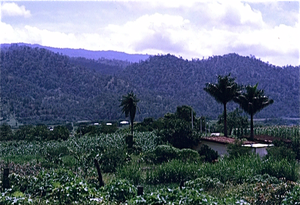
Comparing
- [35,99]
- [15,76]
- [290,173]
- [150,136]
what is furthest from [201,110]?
[290,173]

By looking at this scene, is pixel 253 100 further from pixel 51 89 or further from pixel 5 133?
pixel 51 89

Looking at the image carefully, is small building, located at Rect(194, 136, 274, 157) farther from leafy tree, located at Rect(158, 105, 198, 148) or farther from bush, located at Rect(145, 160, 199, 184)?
bush, located at Rect(145, 160, 199, 184)

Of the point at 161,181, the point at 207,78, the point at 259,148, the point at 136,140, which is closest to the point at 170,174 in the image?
the point at 161,181

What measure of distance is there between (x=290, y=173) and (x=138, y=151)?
60.5ft

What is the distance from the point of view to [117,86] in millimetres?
119562

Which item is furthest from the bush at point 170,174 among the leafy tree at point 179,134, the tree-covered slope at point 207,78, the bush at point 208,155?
the tree-covered slope at point 207,78

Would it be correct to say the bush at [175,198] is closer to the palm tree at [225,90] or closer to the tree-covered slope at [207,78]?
the palm tree at [225,90]

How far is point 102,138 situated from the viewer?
40.7 m

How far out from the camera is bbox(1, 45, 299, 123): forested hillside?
102 m

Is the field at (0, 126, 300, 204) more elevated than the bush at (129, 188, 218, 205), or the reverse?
the bush at (129, 188, 218, 205)

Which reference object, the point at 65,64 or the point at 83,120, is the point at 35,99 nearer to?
the point at 83,120

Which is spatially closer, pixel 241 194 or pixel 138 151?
pixel 241 194

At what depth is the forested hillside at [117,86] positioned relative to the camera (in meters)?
102

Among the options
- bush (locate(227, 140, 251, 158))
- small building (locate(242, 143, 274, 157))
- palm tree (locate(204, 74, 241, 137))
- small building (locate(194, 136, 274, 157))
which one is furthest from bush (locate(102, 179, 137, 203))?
palm tree (locate(204, 74, 241, 137))
